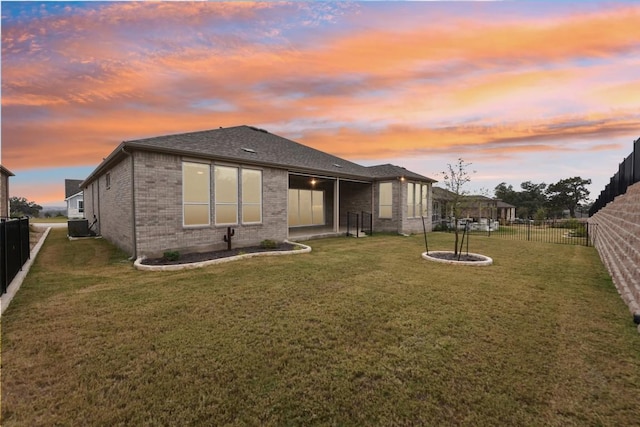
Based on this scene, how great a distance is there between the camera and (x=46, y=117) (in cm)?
1132

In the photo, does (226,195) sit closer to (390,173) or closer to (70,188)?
(390,173)

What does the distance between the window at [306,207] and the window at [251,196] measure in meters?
7.04

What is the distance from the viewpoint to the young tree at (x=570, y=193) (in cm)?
5012

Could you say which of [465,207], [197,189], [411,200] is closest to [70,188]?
[197,189]

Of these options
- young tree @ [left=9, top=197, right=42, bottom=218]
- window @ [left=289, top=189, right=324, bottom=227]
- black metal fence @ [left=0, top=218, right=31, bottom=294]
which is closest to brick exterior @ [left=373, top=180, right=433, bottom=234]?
window @ [left=289, top=189, right=324, bottom=227]

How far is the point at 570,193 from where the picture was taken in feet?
167

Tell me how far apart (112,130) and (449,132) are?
1804 centimetres

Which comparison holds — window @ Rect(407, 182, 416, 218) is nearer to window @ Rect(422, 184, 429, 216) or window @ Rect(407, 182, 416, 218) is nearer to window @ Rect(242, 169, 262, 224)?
window @ Rect(422, 184, 429, 216)

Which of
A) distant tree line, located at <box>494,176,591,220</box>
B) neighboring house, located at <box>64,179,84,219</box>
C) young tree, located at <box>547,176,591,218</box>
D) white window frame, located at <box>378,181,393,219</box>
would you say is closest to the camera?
white window frame, located at <box>378,181,393,219</box>

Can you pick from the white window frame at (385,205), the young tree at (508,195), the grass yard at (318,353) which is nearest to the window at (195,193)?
the grass yard at (318,353)

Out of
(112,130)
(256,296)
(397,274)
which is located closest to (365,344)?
(256,296)

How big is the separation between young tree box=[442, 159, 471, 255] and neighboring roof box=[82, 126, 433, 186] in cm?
620

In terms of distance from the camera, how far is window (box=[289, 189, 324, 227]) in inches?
733

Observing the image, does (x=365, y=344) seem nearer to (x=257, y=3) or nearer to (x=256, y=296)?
(x=256, y=296)
